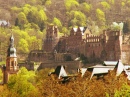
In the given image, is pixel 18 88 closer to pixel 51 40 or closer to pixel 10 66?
pixel 10 66

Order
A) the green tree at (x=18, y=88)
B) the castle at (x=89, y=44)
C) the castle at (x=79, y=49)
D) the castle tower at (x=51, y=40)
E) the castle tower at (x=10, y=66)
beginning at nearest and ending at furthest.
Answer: the green tree at (x=18, y=88), the castle tower at (x=10, y=66), the castle at (x=79, y=49), the castle at (x=89, y=44), the castle tower at (x=51, y=40)

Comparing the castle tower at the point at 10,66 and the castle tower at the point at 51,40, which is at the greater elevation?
the castle tower at the point at 51,40

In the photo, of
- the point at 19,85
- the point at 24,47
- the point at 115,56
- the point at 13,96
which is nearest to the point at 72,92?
the point at 13,96

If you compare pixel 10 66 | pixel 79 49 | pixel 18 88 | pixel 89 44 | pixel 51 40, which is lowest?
pixel 18 88

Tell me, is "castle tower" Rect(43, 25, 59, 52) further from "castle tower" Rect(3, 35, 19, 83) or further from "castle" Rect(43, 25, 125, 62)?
"castle tower" Rect(3, 35, 19, 83)

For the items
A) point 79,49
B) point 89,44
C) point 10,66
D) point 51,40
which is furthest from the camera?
point 51,40

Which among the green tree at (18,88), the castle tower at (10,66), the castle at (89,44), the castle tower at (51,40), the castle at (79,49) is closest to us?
the green tree at (18,88)

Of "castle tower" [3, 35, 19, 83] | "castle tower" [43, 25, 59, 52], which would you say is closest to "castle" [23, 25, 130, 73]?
"castle tower" [43, 25, 59, 52]

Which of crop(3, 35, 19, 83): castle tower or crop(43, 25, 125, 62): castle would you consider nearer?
crop(3, 35, 19, 83): castle tower

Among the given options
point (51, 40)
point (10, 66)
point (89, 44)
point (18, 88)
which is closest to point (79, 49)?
point (89, 44)

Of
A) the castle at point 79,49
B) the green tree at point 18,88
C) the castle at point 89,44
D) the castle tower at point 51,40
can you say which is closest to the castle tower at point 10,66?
the castle at point 79,49

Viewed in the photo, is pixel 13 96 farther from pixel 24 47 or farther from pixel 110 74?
pixel 24 47

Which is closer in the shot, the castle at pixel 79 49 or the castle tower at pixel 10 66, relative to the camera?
the castle tower at pixel 10 66

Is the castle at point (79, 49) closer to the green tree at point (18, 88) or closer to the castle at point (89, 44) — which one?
→ the castle at point (89, 44)
